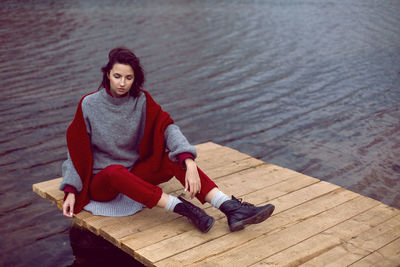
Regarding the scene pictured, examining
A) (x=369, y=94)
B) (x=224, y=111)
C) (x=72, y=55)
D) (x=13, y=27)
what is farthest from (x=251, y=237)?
(x=13, y=27)

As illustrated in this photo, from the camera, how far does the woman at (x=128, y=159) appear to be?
3.16 metres

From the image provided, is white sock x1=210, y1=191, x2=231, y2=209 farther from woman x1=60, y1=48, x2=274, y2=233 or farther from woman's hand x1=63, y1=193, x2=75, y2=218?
woman's hand x1=63, y1=193, x2=75, y2=218

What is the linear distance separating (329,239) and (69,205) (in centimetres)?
175

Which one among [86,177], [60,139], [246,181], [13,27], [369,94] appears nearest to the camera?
[86,177]

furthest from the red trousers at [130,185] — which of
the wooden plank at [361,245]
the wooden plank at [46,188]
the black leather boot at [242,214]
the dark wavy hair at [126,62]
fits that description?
the wooden plank at [361,245]

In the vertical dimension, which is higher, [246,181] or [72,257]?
[246,181]

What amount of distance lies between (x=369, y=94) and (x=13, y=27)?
8.73 m

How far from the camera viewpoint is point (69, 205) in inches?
131

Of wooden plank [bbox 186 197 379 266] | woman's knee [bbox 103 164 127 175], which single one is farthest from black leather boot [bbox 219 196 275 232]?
woman's knee [bbox 103 164 127 175]

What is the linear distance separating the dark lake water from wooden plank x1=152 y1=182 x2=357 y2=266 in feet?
2.79

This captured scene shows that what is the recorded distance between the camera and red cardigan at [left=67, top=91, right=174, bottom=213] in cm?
335

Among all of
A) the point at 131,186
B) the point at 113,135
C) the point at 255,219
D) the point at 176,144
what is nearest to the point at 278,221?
the point at 255,219

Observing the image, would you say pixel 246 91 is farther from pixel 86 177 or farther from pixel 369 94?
pixel 86 177

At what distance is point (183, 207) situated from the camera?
3213mm
